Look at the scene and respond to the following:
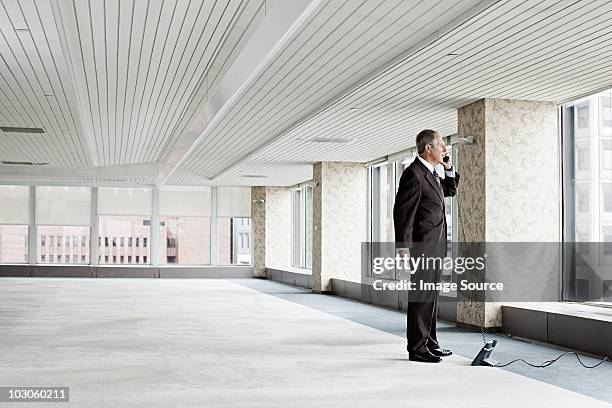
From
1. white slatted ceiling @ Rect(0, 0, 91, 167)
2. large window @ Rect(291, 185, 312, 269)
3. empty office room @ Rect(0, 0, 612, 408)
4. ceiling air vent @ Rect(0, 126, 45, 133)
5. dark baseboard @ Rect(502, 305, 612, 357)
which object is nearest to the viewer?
empty office room @ Rect(0, 0, 612, 408)

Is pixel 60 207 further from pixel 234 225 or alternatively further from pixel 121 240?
pixel 234 225

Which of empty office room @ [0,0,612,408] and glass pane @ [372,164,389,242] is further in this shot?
glass pane @ [372,164,389,242]

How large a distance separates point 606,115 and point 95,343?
18.8 feet

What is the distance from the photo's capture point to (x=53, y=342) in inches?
295

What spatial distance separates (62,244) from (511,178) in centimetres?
1607

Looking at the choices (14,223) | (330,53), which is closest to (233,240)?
(14,223)

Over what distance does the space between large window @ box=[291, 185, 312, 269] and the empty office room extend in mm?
4289

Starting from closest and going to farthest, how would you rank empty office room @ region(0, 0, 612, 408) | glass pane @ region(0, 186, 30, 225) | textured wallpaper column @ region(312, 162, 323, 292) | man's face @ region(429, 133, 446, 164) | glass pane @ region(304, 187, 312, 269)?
empty office room @ region(0, 0, 612, 408)
man's face @ region(429, 133, 446, 164)
textured wallpaper column @ region(312, 162, 323, 292)
glass pane @ region(304, 187, 312, 269)
glass pane @ region(0, 186, 30, 225)

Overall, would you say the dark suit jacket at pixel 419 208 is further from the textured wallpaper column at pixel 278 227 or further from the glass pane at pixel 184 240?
the glass pane at pixel 184 240

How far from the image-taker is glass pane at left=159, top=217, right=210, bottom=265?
909 inches

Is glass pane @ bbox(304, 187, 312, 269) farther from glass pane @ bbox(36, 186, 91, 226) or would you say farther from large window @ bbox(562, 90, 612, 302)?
large window @ bbox(562, 90, 612, 302)

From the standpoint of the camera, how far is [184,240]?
2330 cm

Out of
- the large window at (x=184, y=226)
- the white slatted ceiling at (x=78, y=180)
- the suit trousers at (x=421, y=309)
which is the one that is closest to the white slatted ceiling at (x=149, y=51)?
the suit trousers at (x=421, y=309)

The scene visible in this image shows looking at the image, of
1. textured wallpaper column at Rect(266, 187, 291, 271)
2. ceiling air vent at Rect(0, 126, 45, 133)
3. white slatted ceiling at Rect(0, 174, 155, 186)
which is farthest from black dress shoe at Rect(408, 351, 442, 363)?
textured wallpaper column at Rect(266, 187, 291, 271)
